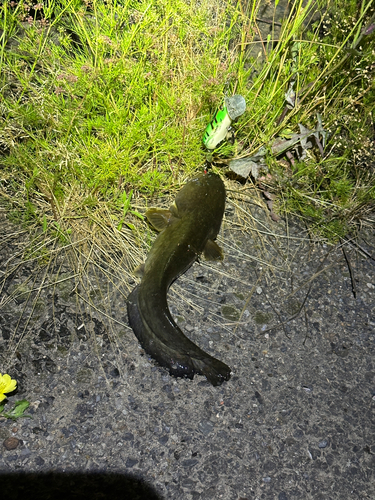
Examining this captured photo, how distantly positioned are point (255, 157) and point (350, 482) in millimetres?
2068

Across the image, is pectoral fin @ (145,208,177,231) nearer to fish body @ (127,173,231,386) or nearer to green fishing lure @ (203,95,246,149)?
fish body @ (127,173,231,386)

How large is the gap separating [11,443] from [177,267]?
118cm

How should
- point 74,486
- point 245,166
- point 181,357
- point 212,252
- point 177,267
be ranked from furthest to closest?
1. point 245,166
2. point 212,252
3. point 177,267
4. point 181,357
5. point 74,486

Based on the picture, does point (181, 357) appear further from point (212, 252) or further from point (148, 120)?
point (148, 120)

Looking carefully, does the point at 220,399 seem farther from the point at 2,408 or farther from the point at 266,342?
the point at 2,408

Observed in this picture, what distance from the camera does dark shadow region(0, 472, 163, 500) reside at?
5.51 feet

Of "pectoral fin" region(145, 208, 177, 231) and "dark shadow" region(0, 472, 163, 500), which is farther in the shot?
"pectoral fin" region(145, 208, 177, 231)

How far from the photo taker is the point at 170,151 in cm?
283

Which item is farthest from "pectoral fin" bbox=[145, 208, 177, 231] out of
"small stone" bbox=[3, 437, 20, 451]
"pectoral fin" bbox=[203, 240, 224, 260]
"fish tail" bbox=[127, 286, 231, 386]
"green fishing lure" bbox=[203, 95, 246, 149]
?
"small stone" bbox=[3, 437, 20, 451]

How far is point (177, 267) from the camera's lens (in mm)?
2365

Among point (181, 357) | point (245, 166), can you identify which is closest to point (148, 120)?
point (245, 166)

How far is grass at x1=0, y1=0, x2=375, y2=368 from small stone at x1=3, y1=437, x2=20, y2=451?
2.38 feet

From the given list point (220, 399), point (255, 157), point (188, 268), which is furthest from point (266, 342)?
point (255, 157)

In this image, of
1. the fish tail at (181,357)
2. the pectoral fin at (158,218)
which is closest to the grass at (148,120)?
the pectoral fin at (158,218)
